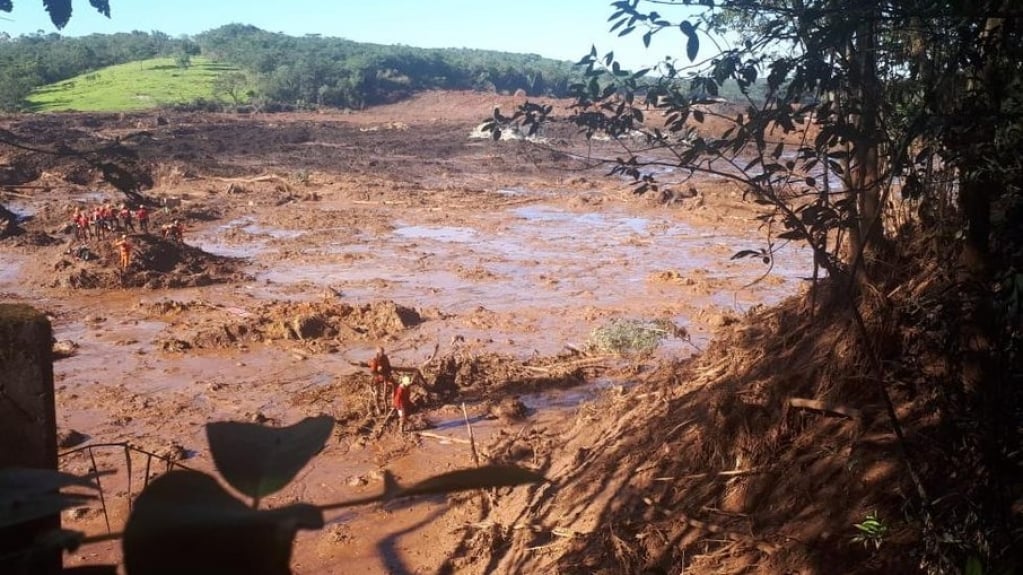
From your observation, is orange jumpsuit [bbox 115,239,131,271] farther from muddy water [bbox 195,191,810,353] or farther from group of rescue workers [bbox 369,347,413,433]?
group of rescue workers [bbox 369,347,413,433]

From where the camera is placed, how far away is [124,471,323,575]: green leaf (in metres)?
0.54

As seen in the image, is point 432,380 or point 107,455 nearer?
point 107,455

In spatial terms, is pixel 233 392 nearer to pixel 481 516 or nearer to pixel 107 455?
pixel 107 455

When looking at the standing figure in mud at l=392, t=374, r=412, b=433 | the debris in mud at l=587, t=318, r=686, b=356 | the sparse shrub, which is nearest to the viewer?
the sparse shrub

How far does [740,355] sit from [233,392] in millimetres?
5727

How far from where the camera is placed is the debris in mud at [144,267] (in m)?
13.4

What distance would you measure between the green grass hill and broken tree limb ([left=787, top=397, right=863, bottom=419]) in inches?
1548

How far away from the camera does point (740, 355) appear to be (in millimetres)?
5500

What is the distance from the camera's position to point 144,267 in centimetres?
1395

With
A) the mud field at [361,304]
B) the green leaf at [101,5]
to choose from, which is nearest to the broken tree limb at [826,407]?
the mud field at [361,304]

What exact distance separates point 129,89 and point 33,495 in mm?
48257

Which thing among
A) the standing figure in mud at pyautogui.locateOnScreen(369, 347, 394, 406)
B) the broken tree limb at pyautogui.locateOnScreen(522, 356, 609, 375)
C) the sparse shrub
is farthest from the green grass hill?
→ the sparse shrub

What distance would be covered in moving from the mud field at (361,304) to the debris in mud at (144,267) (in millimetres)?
45

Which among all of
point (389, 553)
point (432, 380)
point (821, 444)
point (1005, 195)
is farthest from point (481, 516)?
point (1005, 195)
